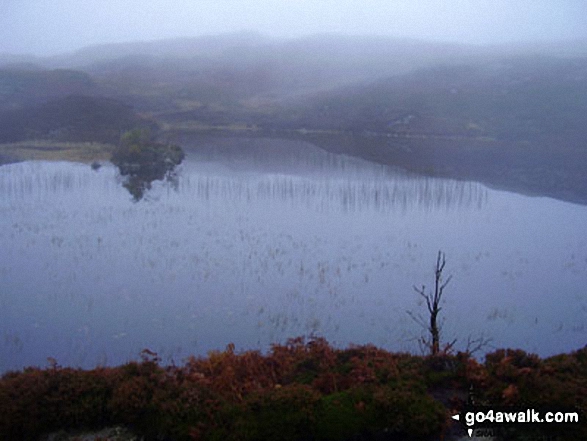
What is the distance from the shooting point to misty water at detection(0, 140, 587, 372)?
13.4m

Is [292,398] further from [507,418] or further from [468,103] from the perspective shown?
[468,103]

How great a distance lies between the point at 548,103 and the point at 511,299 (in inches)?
3171

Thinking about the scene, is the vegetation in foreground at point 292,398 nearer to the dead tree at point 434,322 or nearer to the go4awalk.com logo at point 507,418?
the go4awalk.com logo at point 507,418

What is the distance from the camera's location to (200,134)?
234 ft

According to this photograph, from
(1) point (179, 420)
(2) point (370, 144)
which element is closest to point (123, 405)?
(1) point (179, 420)

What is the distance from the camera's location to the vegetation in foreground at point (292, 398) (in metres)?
7.05

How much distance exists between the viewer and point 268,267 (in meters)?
18.1

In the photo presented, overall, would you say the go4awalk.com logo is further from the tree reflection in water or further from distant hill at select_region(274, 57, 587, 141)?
distant hill at select_region(274, 57, 587, 141)

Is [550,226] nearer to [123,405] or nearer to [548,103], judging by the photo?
[123,405]

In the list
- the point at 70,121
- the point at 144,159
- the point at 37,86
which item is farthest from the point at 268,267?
the point at 37,86

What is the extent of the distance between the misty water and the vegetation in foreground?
13.2 feet

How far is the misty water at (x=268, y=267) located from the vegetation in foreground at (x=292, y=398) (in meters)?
4.01

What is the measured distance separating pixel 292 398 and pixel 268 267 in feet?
35.7

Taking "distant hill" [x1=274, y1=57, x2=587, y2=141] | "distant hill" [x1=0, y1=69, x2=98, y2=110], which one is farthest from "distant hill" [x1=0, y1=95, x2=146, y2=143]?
"distant hill" [x1=274, y1=57, x2=587, y2=141]
